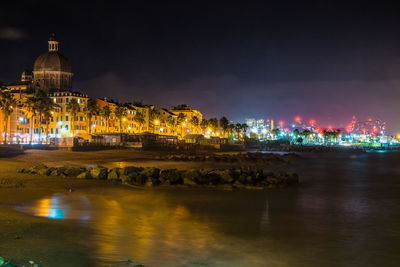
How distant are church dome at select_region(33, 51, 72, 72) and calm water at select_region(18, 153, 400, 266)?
118m

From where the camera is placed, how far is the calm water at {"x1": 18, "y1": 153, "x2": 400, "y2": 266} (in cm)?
1018

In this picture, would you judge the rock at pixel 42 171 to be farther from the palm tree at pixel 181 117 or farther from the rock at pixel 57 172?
the palm tree at pixel 181 117

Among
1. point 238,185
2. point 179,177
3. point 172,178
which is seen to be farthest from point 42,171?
point 238,185

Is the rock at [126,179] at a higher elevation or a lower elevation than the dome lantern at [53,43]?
lower

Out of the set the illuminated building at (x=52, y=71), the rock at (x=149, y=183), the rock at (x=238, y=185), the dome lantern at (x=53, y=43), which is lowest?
the rock at (x=238, y=185)

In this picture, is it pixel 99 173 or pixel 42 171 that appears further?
pixel 42 171

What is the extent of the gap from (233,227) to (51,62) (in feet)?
419

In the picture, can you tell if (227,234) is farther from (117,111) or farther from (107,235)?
(117,111)

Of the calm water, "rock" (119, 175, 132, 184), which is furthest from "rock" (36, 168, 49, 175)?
the calm water

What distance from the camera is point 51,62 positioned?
12675cm

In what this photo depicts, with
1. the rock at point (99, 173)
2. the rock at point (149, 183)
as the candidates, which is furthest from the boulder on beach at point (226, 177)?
the rock at point (99, 173)

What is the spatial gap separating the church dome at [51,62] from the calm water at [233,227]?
118m

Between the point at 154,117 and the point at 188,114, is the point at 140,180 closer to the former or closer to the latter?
the point at 154,117

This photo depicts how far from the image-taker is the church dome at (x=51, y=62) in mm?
126375
